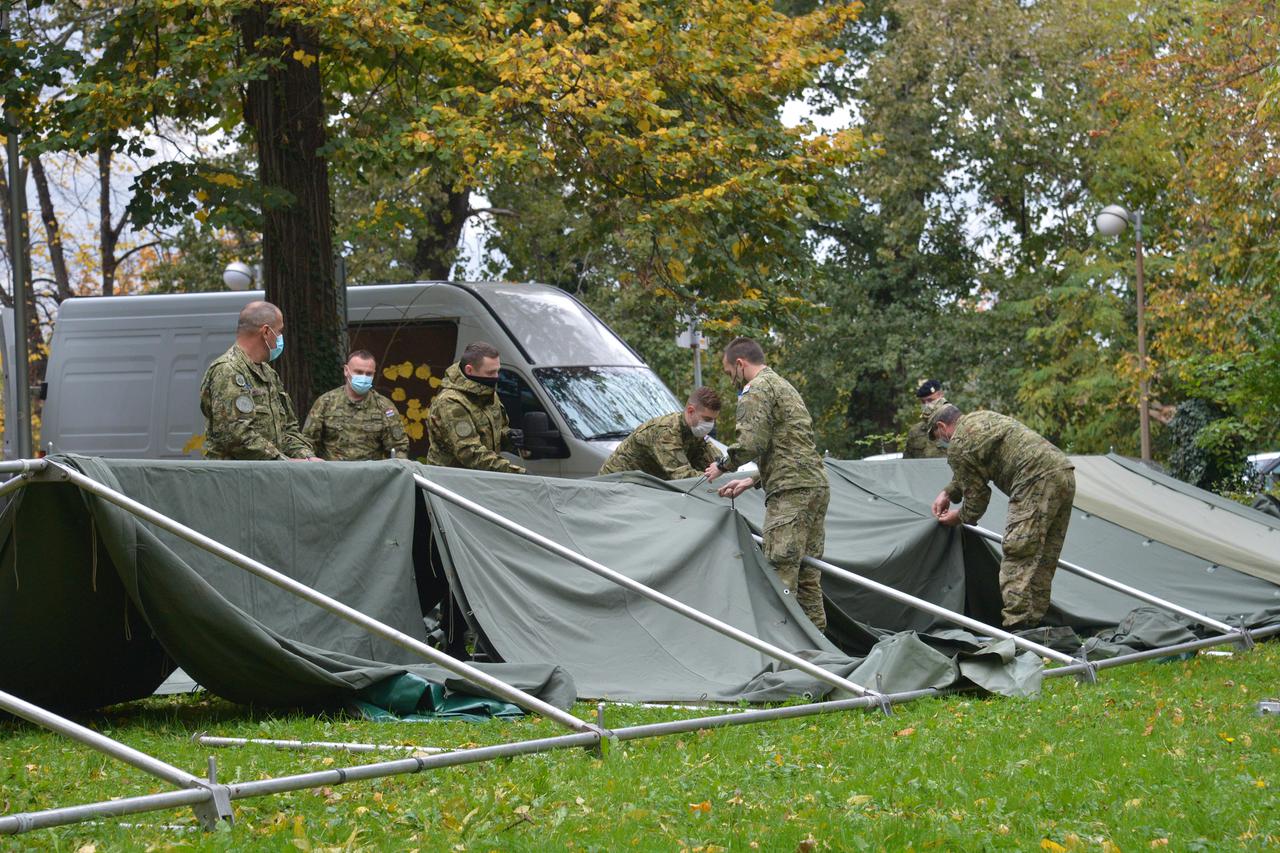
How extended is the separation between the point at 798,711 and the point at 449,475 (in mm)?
2458

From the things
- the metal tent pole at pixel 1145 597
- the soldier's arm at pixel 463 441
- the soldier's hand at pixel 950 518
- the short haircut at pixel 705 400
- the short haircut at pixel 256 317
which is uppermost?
the short haircut at pixel 256 317

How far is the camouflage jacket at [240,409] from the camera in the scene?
838 cm

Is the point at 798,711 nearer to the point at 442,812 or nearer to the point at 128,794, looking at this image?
the point at 442,812

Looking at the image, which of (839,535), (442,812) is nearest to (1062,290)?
(839,535)

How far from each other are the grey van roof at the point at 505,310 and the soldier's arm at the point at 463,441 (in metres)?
3.74

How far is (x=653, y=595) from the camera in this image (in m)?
7.31

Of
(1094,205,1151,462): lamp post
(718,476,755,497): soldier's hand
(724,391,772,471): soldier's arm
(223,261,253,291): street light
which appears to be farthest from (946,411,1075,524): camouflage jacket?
(223,261,253,291): street light

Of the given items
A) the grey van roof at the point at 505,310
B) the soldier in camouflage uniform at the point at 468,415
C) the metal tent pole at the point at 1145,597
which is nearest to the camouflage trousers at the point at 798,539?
the metal tent pole at the point at 1145,597

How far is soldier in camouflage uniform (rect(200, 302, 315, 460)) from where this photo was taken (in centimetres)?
838

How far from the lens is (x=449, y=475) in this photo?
8.11 metres

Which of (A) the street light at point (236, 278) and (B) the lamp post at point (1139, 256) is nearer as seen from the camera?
(A) the street light at point (236, 278)

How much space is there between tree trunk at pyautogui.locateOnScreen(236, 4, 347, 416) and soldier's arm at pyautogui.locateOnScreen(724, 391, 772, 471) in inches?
208

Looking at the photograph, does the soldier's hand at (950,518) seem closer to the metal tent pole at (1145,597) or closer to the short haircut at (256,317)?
the metal tent pole at (1145,597)

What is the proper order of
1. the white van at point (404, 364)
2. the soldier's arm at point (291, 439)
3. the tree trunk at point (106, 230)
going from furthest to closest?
the tree trunk at point (106, 230), the white van at point (404, 364), the soldier's arm at point (291, 439)
